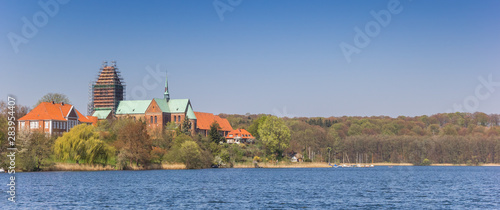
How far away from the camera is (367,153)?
5891 inches

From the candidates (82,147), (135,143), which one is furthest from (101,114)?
(82,147)

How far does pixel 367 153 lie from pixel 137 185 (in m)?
106

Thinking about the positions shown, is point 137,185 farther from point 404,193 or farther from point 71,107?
point 71,107

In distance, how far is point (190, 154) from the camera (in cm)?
8981

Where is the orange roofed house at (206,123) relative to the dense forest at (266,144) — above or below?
above

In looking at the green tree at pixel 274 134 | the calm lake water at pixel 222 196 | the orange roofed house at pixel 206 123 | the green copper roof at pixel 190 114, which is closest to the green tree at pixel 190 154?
the green tree at pixel 274 134

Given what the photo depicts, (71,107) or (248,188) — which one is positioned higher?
(71,107)

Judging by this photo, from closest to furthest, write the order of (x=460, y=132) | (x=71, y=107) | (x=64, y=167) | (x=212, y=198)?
1. (x=212, y=198)
2. (x=64, y=167)
3. (x=71, y=107)
4. (x=460, y=132)

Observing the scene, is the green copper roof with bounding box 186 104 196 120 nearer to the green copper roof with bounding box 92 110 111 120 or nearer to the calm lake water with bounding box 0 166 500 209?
the green copper roof with bounding box 92 110 111 120

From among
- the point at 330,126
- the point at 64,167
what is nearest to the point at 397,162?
the point at 330,126

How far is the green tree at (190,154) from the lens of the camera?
8938cm

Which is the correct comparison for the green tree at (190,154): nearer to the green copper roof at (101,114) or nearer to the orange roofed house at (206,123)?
the orange roofed house at (206,123)

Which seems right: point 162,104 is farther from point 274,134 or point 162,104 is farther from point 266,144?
point 274,134

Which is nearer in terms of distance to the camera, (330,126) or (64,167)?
(64,167)
